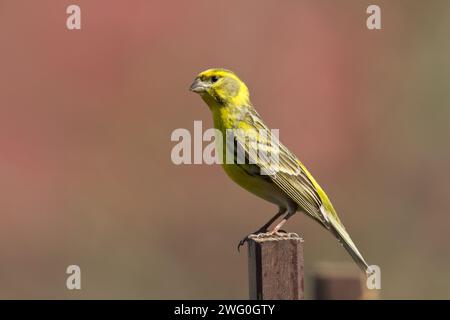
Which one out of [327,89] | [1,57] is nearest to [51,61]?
[1,57]

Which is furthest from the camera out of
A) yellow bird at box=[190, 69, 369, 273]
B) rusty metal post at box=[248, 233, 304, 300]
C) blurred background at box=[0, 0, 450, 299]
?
blurred background at box=[0, 0, 450, 299]

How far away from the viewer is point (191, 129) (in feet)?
44.2

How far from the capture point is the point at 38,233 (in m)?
13.0

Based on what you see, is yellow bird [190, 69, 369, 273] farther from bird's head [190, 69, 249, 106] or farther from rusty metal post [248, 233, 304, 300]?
rusty metal post [248, 233, 304, 300]

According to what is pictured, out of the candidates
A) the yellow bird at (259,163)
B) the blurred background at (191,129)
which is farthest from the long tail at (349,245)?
the blurred background at (191,129)

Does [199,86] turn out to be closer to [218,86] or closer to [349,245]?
[218,86]

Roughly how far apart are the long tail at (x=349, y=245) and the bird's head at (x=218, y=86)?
3.55ft

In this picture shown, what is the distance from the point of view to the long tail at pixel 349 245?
655 cm

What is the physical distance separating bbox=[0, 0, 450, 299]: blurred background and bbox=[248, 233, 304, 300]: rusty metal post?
18.9ft

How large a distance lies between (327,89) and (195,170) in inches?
132

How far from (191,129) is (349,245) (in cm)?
703

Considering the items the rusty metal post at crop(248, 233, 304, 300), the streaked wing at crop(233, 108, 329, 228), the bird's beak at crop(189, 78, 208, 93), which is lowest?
the rusty metal post at crop(248, 233, 304, 300)

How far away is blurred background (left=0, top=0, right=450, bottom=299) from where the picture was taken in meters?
12.1

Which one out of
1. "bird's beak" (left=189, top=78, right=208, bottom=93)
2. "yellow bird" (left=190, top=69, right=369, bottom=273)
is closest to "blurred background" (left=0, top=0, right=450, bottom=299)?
"yellow bird" (left=190, top=69, right=369, bottom=273)
